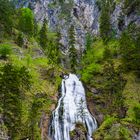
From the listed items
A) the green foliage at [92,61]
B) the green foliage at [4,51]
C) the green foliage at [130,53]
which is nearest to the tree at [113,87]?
the green foliage at [130,53]

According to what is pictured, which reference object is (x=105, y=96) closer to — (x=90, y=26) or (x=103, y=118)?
(x=103, y=118)

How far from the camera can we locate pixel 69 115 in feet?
236

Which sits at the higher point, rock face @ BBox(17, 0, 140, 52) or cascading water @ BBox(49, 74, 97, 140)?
rock face @ BBox(17, 0, 140, 52)

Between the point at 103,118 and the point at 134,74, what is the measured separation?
57.8ft

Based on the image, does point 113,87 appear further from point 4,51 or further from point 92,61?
point 4,51

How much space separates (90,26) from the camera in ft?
510

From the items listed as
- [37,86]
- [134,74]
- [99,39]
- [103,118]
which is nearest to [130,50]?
[134,74]

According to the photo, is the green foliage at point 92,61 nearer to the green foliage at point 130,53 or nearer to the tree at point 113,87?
the tree at point 113,87

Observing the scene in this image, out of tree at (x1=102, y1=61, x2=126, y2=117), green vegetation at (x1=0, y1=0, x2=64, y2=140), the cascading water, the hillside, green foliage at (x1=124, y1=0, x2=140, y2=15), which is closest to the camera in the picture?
green vegetation at (x1=0, y1=0, x2=64, y2=140)

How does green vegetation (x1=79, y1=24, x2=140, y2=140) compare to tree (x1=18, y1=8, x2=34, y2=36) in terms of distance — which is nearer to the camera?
green vegetation (x1=79, y1=24, x2=140, y2=140)

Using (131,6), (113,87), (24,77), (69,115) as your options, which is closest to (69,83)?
(113,87)

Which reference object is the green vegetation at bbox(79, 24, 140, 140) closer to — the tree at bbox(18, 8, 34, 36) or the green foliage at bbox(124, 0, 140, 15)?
the green foliage at bbox(124, 0, 140, 15)

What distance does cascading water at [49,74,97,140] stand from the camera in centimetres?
6725

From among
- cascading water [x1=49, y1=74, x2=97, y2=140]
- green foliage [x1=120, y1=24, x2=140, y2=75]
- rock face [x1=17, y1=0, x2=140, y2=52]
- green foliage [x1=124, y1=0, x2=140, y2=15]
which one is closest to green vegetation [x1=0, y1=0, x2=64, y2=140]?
cascading water [x1=49, y1=74, x2=97, y2=140]
